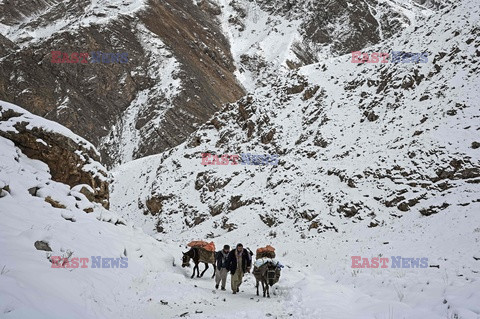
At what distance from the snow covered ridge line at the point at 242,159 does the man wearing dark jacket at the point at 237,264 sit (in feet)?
49.2

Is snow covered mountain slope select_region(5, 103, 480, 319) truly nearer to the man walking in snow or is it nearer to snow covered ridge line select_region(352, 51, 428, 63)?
the man walking in snow

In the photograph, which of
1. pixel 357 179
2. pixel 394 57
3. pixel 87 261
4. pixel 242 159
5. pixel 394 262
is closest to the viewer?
pixel 87 261

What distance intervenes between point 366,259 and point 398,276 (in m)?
3.03

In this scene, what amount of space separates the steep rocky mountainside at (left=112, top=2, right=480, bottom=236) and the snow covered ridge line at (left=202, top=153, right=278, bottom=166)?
51cm

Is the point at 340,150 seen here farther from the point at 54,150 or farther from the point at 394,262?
the point at 54,150

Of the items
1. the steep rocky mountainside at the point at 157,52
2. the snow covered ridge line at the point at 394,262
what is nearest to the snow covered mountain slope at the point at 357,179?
the snow covered ridge line at the point at 394,262

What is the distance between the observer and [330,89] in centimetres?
2678

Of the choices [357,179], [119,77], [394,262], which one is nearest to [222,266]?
[394,262]

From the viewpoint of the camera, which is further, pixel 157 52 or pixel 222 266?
pixel 157 52

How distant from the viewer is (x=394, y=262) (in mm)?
10734

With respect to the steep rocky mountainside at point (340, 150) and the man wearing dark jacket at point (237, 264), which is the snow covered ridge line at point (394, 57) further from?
the man wearing dark jacket at point (237, 264)

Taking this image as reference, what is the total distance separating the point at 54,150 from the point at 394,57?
24144mm

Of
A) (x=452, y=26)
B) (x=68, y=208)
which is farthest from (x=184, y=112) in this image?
(x=68, y=208)

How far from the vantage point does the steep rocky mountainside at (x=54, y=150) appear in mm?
10828
